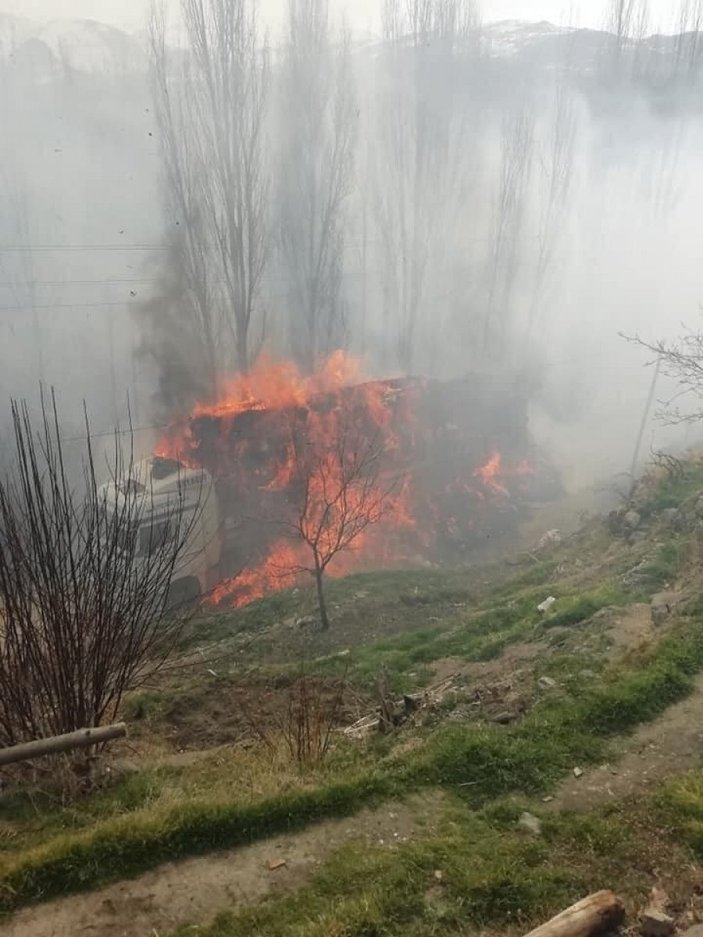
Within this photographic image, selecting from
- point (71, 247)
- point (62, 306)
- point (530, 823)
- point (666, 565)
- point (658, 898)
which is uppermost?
point (658, 898)

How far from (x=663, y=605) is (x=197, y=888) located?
7.07 meters

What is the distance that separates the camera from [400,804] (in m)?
5.38

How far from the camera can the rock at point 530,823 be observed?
4.96m

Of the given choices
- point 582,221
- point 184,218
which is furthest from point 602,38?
point 184,218

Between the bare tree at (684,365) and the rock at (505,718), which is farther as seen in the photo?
the bare tree at (684,365)

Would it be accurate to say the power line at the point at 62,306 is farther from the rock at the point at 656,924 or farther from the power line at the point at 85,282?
the rock at the point at 656,924

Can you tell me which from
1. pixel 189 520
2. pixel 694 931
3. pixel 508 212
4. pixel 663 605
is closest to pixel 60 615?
pixel 694 931

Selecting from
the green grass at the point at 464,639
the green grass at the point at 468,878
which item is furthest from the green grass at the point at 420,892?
the green grass at the point at 464,639

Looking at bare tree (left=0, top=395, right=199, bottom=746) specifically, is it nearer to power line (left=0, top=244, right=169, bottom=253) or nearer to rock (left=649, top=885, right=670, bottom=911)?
rock (left=649, top=885, right=670, bottom=911)

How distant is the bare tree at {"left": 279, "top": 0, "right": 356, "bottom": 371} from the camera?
87.2 feet

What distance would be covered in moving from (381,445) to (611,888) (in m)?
18.6

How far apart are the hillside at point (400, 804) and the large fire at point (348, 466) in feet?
31.1

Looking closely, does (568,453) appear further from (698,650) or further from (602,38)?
(602,38)

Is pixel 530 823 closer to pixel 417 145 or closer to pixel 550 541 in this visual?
pixel 550 541
